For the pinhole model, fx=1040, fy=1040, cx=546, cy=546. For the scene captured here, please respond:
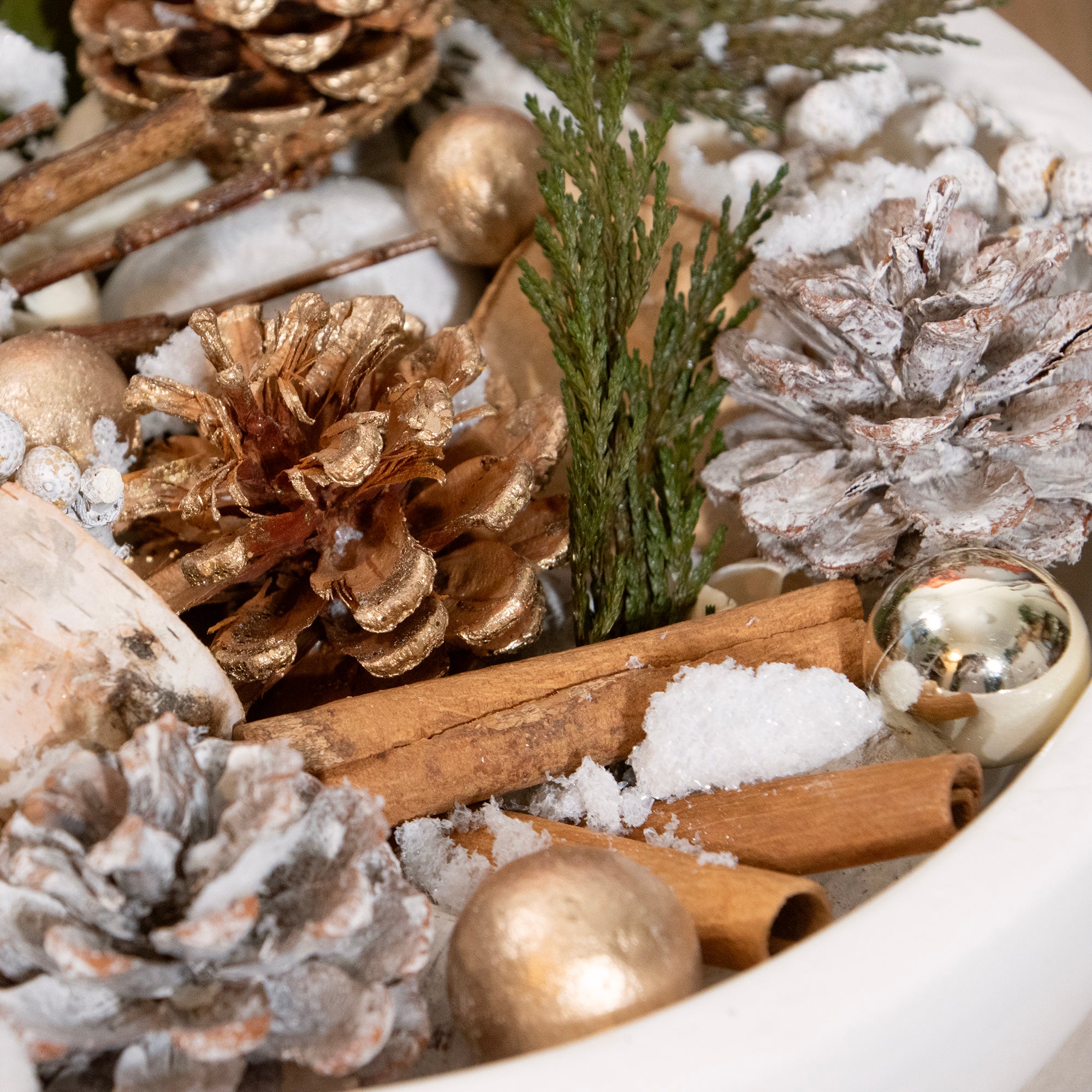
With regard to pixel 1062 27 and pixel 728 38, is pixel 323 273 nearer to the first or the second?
pixel 728 38

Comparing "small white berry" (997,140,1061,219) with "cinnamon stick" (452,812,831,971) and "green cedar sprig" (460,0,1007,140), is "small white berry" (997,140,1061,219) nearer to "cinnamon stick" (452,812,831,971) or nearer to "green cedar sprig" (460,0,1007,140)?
"green cedar sprig" (460,0,1007,140)

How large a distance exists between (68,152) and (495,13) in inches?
15.5

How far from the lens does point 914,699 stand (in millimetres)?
599

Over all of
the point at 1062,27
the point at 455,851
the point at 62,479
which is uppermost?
the point at 1062,27

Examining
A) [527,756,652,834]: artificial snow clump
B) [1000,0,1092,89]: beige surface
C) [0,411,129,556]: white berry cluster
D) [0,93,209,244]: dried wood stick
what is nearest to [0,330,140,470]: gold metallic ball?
[0,411,129,556]: white berry cluster

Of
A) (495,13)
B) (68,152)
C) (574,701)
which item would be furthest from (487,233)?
(574,701)

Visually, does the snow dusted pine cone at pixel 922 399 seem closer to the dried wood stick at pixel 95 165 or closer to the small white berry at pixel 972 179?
the small white berry at pixel 972 179

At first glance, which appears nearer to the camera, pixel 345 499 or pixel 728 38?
pixel 345 499

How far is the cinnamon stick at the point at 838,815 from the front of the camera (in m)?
0.53

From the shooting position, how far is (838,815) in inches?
22.0

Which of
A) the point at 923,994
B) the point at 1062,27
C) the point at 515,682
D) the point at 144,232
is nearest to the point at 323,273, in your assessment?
the point at 144,232

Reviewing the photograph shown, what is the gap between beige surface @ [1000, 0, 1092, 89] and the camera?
1.34 metres

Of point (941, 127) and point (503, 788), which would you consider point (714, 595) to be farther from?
point (941, 127)

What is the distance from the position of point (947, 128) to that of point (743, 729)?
1.71ft
